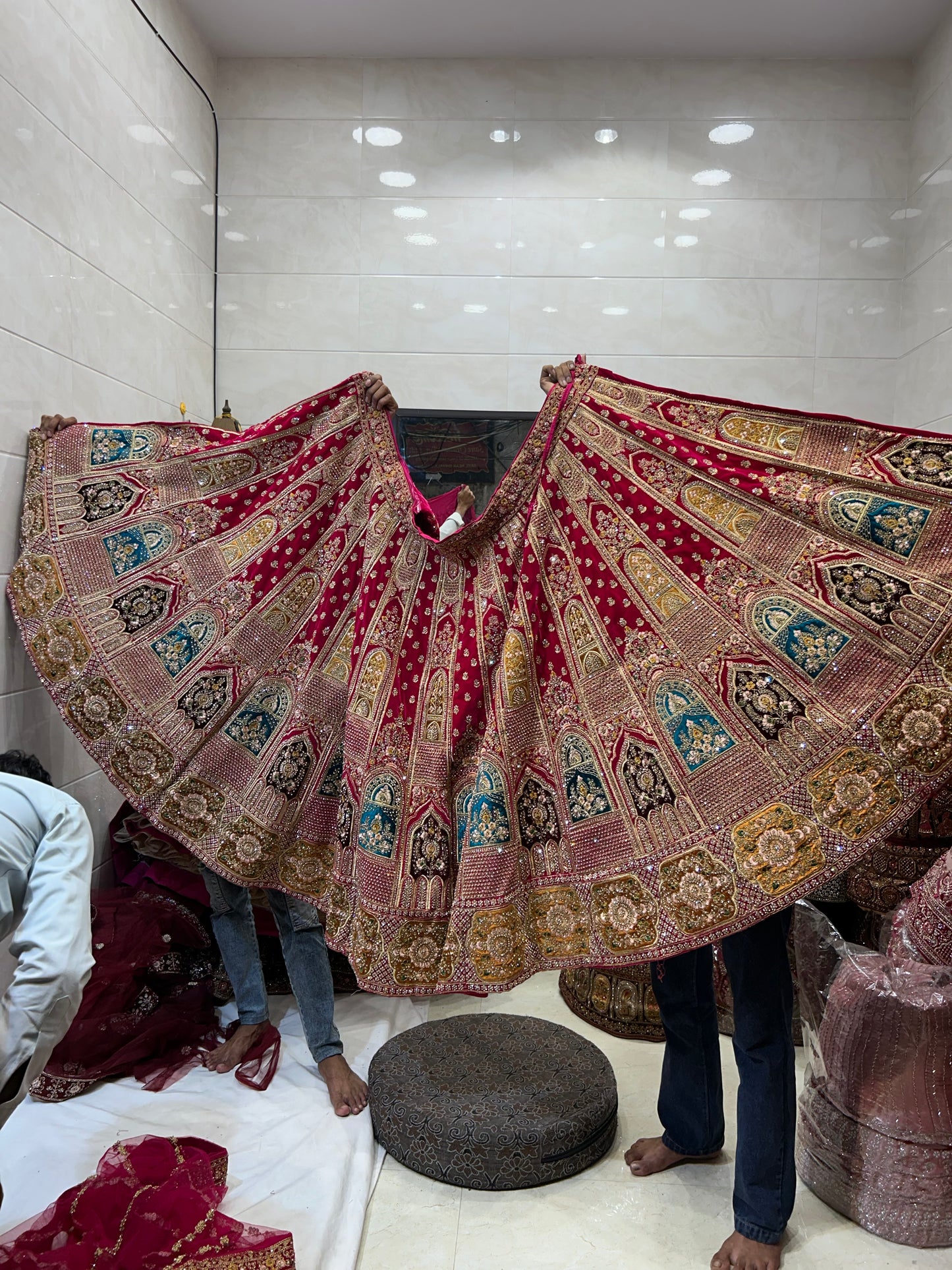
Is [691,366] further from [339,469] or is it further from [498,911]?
[498,911]

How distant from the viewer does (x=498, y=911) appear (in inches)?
67.1

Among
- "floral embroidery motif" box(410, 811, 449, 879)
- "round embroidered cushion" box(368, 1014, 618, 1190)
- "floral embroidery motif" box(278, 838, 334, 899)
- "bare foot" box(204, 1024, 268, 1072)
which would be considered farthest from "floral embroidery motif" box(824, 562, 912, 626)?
"bare foot" box(204, 1024, 268, 1072)

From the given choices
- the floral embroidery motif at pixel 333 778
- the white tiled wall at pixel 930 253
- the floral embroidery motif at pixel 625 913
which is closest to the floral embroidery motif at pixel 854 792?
the floral embroidery motif at pixel 625 913

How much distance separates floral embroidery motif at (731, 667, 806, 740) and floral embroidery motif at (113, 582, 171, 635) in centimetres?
129

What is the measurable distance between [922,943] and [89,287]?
2.64m

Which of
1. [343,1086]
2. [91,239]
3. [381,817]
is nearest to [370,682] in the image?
[381,817]

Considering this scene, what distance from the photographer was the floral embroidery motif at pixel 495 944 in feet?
5.58

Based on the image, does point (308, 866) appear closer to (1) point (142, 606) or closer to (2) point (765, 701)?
(1) point (142, 606)

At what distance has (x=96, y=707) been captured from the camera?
6.93 feet

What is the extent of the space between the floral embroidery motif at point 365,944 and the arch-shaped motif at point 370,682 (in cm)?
40

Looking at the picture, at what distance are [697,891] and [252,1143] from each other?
122 centimetres

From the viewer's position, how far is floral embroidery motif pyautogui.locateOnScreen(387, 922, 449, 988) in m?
1.77

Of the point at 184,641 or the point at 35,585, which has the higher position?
the point at 35,585

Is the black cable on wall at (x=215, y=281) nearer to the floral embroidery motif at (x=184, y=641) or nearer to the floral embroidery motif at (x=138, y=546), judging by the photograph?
the floral embroidery motif at (x=138, y=546)
